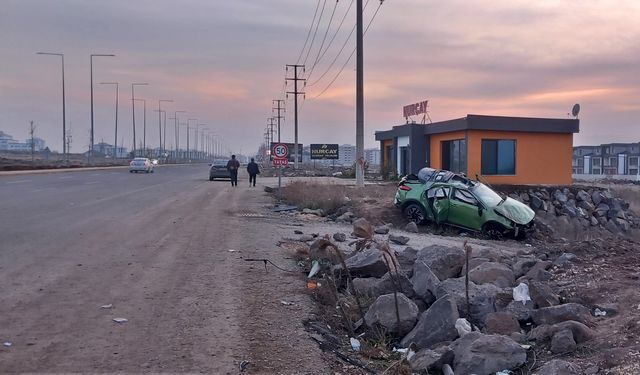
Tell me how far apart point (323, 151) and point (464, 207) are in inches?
2567

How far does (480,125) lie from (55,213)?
2291 centimetres

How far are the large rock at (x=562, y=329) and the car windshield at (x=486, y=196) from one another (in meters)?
12.8

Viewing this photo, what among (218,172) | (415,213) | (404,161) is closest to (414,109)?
(404,161)

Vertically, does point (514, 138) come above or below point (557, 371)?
above

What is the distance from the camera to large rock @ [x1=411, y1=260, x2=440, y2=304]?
944 centimetres

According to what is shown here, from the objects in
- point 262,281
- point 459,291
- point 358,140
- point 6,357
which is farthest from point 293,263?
point 358,140

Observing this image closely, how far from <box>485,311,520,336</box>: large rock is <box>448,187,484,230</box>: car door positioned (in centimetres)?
1241

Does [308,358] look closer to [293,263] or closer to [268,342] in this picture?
[268,342]

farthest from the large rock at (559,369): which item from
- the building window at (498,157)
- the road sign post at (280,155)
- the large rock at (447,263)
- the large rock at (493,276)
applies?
the building window at (498,157)

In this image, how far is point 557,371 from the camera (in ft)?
20.3

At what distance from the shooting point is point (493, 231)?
20.2 meters

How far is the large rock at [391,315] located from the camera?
8148mm

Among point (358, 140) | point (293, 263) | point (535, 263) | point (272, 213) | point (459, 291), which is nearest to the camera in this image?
point (459, 291)

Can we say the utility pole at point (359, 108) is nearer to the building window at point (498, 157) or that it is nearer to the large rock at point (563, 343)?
the building window at point (498, 157)
